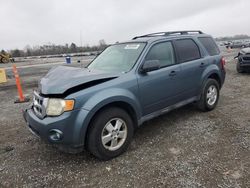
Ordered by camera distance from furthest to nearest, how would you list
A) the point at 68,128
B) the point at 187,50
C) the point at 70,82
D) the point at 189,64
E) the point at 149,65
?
the point at 187,50
the point at 189,64
the point at 149,65
the point at 70,82
the point at 68,128

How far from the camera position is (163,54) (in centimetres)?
412

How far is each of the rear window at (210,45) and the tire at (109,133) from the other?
2.84 meters

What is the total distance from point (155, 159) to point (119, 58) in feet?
6.33

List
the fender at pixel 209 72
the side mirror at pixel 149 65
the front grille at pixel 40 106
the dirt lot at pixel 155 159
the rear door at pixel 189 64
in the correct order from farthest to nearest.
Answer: the fender at pixel 209 72 → the rear door at pixel 189 64 → the side mirror at pixel 149 65 → the front grille at pixel 40 106 → the dirt lot at pixel 155 159

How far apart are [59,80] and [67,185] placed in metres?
1.47

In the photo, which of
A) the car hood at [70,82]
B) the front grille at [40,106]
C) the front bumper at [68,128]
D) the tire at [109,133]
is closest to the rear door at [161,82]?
the tire at [109,133]

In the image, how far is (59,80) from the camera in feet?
10.6

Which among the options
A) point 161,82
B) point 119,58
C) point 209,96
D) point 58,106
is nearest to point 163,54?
point 161,82

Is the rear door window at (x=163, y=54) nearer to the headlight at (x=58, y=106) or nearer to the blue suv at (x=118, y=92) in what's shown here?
the blue suv at (x=118, y=92)

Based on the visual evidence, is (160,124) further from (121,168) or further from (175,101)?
(121,168)

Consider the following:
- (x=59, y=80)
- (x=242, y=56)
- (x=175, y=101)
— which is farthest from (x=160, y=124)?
(x=242, y=56)

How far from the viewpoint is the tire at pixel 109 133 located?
3.06 metres

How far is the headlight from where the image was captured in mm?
2871

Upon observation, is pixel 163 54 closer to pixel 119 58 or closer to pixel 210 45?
pixel 119 58
